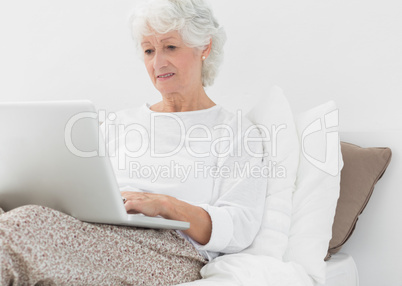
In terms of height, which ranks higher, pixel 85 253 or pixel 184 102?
pixel 184 102

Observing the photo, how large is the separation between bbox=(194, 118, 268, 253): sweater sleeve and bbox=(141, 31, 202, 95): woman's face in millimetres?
277

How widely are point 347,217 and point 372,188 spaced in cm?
12

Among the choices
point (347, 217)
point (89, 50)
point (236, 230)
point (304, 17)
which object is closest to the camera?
point (236, 230)

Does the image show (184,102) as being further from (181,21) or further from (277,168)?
(277,168)

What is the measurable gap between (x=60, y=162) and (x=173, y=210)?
1.31ft

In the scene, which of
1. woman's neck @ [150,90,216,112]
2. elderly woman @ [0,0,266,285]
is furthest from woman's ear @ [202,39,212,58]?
woman's neck @ [150,90,216,112]

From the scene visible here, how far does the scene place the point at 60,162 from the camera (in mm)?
1170

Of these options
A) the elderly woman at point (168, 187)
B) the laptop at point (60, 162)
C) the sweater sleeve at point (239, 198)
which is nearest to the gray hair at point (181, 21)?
the elderly woman at point (168, 187)

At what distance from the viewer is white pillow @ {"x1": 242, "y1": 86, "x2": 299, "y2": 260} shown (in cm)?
160

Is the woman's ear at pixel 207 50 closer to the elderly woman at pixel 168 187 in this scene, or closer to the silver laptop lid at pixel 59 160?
the elderly woman at pixel 168 187

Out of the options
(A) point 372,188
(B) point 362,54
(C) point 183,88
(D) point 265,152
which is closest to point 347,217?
(A) point 372,188

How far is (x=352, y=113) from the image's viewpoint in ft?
6.25

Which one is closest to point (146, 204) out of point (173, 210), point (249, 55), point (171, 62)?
point (173, 210)

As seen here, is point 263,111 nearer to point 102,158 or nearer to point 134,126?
point 134,126
